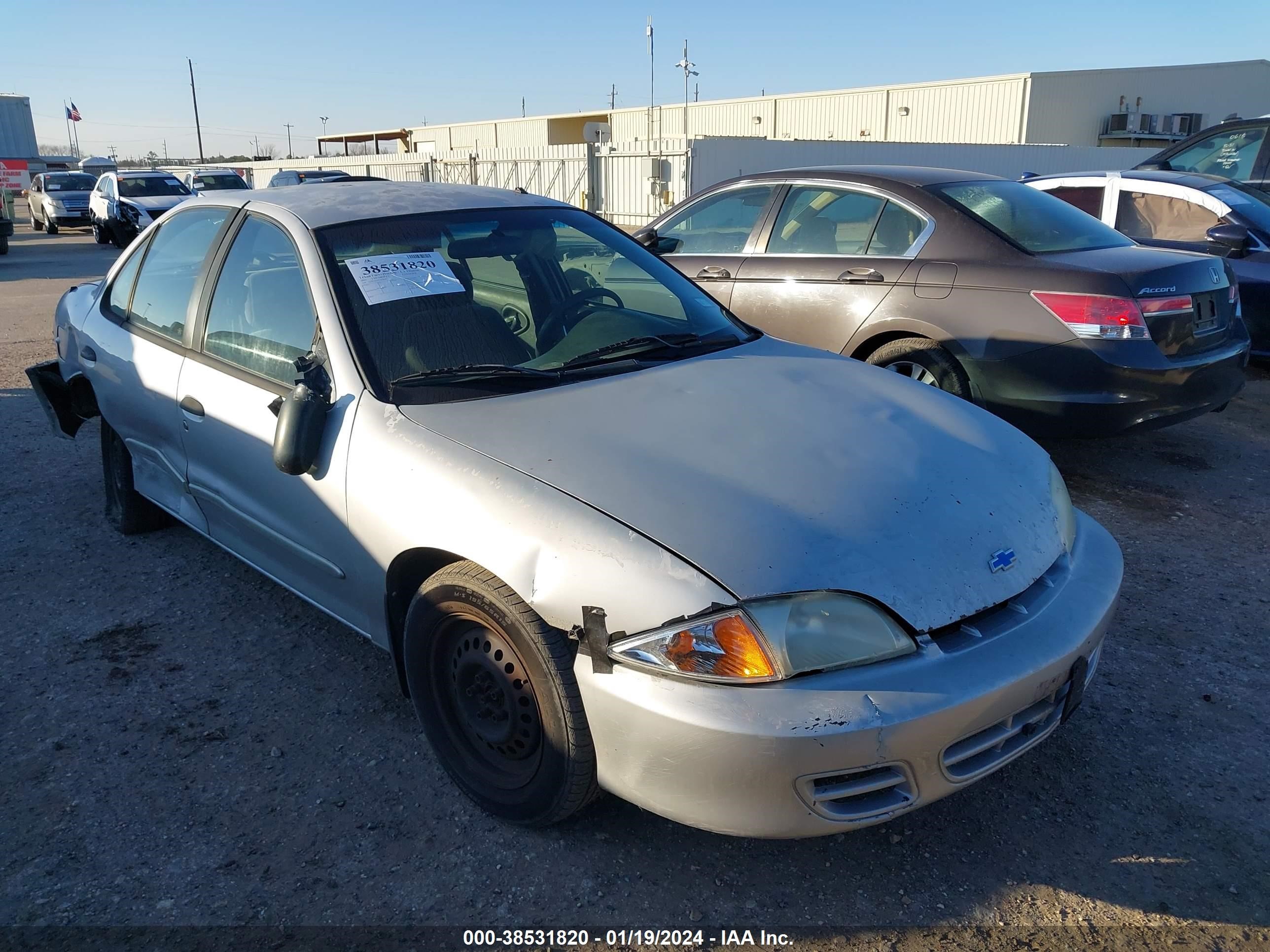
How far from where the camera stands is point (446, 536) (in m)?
2.34

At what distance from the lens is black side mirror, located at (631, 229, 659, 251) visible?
176 inches

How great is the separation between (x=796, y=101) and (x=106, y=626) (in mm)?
39125

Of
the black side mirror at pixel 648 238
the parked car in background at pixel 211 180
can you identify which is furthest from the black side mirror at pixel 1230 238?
the parked car in background at pixel 211 180

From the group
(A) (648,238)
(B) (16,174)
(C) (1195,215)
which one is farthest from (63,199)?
(C) (1195,215)

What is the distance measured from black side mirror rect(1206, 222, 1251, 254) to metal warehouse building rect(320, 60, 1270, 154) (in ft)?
87.3

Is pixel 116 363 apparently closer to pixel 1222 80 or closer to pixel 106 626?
pixel 106 626

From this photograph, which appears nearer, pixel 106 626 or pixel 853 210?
pixel 106 626

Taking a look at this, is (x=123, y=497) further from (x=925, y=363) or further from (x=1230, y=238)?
(x=1230, y=238)

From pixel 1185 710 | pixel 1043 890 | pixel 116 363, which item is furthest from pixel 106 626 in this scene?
pixel 1185 710

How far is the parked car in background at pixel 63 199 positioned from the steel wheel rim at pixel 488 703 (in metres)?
28.5

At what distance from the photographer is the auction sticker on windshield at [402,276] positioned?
2.93 m

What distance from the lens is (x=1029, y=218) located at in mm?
5184

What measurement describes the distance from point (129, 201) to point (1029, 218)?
21226mm

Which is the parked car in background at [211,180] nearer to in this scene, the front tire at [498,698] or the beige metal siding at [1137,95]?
the front tire at [498,698]
